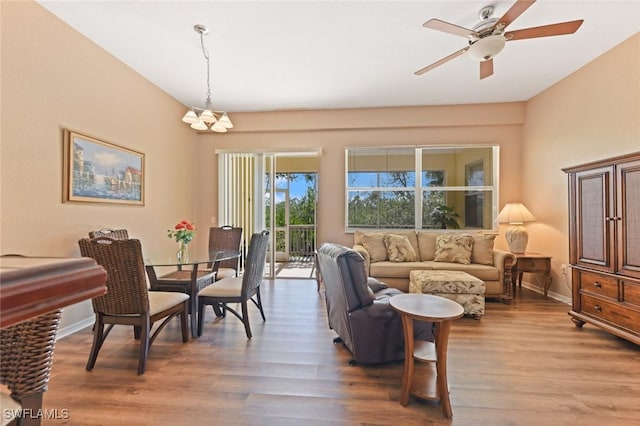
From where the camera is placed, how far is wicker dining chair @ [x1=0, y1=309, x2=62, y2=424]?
0.63m

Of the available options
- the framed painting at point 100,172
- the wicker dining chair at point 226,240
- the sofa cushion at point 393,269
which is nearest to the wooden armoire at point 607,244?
the sofa cushion at point 393,269

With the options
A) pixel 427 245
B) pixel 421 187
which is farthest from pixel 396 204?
pixel 427 245

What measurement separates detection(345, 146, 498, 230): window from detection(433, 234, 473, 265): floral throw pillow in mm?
706

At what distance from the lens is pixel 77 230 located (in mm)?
2818

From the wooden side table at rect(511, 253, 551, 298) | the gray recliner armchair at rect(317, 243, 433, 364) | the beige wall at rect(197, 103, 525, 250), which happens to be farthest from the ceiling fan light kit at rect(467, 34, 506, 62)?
the wooden side table at rect(511, 253, 551, 298)

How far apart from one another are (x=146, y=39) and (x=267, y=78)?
1.34 metres

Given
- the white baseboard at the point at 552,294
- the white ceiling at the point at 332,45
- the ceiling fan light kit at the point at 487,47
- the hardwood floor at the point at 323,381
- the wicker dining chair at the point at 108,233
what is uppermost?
the white ceiling at the point at 332,45

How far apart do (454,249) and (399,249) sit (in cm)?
76

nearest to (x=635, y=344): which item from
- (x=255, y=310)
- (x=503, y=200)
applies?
(x=503, y=200)

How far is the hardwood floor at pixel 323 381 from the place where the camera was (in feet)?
5.42

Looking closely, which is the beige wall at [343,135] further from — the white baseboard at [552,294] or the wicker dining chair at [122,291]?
the wicker dining chair at [122,291]

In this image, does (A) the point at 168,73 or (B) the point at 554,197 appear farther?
(B) the point at 554,197

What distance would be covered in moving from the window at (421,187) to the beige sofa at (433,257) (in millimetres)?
529

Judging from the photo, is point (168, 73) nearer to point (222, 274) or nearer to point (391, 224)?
point (222, 274)
